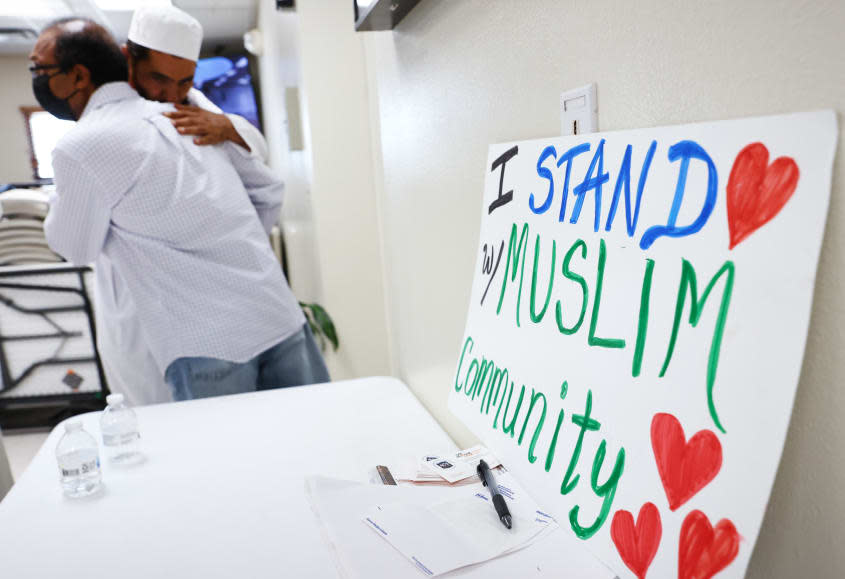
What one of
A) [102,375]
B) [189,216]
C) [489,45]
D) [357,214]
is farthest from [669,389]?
[102,375]

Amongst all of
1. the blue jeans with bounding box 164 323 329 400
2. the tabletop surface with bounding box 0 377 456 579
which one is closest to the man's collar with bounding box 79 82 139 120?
the blue jeans with bounding box 164 323 329 400

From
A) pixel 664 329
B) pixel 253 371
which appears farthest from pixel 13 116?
pixel 664 329

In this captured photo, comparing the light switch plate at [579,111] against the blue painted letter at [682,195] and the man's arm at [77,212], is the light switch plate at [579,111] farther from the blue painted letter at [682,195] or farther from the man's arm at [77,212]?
the man's arm at [77,212]

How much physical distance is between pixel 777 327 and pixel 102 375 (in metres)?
3.12

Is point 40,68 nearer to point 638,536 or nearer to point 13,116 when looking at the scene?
point 638,536

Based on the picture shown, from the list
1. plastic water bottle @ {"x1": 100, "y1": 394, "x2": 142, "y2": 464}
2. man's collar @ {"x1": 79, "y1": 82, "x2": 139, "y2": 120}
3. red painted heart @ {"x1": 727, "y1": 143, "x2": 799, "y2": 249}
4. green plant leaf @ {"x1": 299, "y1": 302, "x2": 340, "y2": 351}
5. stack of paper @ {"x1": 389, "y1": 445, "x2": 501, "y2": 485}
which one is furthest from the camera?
green plant leaf @ {"x1": 299, "y1": 302, "x2": 340, "y2": 351}

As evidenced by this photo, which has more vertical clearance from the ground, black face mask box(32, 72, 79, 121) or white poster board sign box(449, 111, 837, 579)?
black face mask box(32, 72, 79, 121)

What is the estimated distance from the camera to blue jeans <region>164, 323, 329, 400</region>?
1.39 m

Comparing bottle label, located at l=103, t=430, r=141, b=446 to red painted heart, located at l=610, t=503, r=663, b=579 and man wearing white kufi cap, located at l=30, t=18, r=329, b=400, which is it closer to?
man wearing white kufi cap, located at l=30, t=18, r=329, b=400

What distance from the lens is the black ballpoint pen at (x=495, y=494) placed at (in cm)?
65

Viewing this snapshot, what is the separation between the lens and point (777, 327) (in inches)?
13.4

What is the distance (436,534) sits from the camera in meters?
0.64

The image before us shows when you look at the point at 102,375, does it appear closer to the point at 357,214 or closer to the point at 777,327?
the point at 357,214

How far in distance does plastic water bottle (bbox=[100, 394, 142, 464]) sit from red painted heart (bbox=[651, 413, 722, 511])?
0.81 metres
